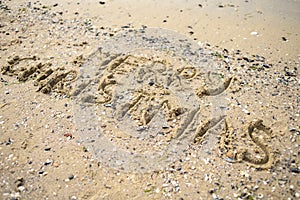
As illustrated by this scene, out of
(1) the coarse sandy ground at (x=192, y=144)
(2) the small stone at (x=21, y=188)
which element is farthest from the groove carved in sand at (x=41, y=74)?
(2) the small stone at (x=21, y=188)

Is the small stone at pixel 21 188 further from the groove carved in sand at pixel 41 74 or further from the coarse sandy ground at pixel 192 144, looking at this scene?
the groove carved in sand at pixel 41 74

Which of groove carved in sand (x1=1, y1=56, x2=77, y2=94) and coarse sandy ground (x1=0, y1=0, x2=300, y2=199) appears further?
groove carved in sand (x1=1, y1=56, x2=77, y2=94)

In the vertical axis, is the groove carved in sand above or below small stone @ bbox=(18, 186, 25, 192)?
above

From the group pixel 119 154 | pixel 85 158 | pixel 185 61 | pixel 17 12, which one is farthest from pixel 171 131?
pixel 17 12

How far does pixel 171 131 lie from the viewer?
3906 mm

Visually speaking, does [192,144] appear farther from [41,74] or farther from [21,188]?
[41,74]

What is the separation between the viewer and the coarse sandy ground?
3268 millimetres

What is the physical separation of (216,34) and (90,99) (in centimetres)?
303

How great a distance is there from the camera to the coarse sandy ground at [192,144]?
3268 millimetres

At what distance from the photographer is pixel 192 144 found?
3.71m

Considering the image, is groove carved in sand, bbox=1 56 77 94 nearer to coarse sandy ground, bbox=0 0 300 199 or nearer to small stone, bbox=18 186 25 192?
coarse sandy ground, bbox=0 0 300 199

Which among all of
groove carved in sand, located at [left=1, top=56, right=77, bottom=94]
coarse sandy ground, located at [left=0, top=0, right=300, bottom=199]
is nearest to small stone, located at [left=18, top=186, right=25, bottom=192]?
coarse sandy ground, located at [left=0, top=0, right=300, bottom=199]

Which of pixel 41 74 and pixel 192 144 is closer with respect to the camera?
pixel 192 144

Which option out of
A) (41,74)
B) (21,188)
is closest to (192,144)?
(21,188)
